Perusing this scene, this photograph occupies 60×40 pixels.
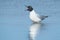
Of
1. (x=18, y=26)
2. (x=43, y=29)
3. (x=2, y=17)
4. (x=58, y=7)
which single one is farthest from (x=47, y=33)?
(x=58, y=7)

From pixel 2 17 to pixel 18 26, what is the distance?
1159 mm

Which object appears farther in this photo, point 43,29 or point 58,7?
point 58,7

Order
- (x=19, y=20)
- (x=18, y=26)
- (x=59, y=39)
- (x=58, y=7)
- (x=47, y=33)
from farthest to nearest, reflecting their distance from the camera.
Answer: (x=58, y=7) < (x=19, y=20) < (x=18, y=26) < (x=47, y=33) < (x=59, y=39)

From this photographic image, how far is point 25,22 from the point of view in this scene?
301 inches

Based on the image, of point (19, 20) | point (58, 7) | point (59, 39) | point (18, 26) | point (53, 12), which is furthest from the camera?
point (58, 7)

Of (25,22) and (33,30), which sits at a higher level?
(25,22)

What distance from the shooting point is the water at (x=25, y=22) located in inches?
256

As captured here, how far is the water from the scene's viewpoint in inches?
256

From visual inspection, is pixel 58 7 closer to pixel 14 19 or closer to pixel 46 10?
pixel 46 10

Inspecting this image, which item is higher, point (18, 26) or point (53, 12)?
point (53, 12)

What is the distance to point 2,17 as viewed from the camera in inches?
330

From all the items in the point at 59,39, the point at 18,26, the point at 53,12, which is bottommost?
the point at 59,39

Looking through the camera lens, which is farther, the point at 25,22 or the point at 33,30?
the point at 25,22

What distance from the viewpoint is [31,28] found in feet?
23.1
